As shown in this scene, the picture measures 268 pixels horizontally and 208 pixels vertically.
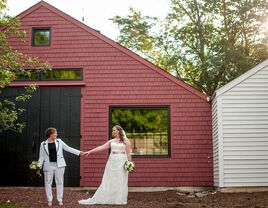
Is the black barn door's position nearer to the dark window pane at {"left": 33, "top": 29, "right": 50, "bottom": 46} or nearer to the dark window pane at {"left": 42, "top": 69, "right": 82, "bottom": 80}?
the dark window pane at {"left": 42, "top": 69, "right": 82, "bottom": 80}

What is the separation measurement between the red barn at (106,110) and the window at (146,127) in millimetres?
32

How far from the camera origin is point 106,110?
14156mm

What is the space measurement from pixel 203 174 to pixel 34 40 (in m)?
7.12

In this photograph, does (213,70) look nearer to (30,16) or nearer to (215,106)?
(215,106)

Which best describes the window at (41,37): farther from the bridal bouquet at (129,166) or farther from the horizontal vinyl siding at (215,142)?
the bridal bouquet at (129,166)

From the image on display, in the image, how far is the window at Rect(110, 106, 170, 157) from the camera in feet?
46.0

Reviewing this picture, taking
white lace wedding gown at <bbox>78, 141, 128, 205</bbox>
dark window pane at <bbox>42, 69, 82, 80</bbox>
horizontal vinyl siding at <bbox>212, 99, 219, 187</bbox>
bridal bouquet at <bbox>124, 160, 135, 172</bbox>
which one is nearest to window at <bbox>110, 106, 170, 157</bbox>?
horizontal vinyl siding at <bbox>212, 99, 219, 187</bbox>

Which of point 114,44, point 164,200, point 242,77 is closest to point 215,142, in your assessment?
point 242,77

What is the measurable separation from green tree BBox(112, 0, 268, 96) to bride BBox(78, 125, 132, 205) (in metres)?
11.1

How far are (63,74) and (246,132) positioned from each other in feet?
20.1

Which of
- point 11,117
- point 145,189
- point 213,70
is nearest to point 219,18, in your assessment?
point 213,70

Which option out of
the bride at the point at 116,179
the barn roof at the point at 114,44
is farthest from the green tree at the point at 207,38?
the bride at the point at 116,179

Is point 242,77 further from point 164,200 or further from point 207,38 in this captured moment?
point 207,38

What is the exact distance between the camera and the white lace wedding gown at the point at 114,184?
32.9 ft
